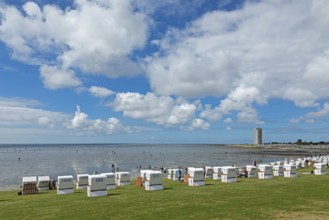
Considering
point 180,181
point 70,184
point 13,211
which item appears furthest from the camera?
point 180,181

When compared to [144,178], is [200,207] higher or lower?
lower

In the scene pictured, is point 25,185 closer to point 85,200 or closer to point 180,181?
point 85,200

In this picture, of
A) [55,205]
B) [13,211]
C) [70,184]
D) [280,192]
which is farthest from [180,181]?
[13,211]

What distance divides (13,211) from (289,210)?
12133 mm

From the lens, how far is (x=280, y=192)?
18.6 m

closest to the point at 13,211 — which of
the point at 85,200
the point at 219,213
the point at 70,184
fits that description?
the point at 85,200

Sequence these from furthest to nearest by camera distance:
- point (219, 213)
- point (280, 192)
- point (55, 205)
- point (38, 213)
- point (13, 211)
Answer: point (280, 192) < point (55, 205) < point (13, 211) < point (38, 213) < point (219, 213)

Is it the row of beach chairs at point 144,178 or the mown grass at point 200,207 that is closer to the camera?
the mown grass at point 200,207

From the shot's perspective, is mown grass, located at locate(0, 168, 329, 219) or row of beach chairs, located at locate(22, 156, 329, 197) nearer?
mown grass, located at locate(0, 168, 329, 219)

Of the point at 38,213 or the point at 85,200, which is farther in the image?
the point at 85,200

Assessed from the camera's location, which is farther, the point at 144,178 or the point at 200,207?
the point at 144,178

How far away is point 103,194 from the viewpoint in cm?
2055

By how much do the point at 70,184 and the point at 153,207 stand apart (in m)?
10.3

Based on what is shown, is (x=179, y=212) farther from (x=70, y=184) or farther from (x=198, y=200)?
(x=70, y=184)
